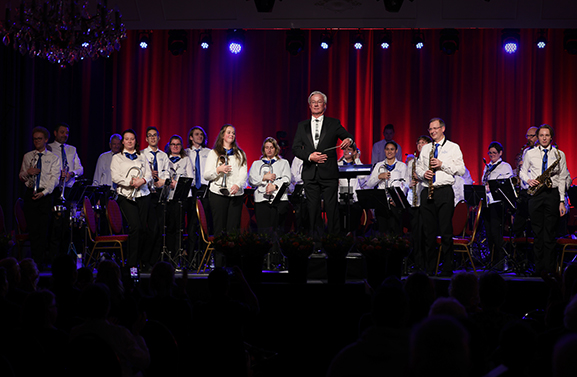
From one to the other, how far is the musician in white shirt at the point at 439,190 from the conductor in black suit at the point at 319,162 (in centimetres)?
131

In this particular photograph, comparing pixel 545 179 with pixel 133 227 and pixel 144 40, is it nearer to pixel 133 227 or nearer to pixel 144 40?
pixel 133 227

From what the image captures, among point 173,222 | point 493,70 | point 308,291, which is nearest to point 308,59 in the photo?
point 493,70

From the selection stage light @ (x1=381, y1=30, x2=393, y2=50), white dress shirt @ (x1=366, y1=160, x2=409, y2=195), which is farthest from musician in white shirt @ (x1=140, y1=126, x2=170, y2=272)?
stage light @ (x1=381, y1=30, x2=393, y2=50)

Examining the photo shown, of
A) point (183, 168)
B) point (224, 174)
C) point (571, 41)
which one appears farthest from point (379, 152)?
point (224, 174)

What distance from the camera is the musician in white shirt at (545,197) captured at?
7.02 metres

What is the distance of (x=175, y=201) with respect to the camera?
7.46 m

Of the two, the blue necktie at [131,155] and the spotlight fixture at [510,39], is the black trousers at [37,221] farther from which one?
the spotlight fixture at [510,39]

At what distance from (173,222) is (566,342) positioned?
684 centimetres

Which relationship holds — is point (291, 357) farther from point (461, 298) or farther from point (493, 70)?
point (493, 70)

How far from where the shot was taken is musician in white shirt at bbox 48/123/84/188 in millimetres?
8019

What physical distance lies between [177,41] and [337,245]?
729cm

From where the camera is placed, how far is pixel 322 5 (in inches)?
386

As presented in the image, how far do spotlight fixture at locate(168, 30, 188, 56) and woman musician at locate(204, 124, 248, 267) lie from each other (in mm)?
4581

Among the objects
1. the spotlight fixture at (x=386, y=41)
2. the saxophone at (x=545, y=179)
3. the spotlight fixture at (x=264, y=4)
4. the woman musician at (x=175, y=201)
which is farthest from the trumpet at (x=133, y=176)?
the spotlight fixture at (x=386, y=41)
